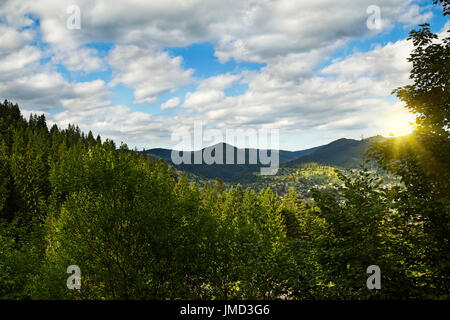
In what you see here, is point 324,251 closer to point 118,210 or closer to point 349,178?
point 349,178

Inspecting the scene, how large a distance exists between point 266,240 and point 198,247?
4106mm

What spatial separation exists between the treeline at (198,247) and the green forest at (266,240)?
55 millimetres

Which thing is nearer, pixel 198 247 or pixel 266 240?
pixel 266 240

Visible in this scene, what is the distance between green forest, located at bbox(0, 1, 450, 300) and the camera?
8.88m

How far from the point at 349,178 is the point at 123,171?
12.3 metres

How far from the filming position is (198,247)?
16.2 m

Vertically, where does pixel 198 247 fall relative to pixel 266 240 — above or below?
below

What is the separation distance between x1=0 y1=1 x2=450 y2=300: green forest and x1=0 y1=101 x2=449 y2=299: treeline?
55 millimetres

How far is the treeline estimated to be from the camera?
350 inches

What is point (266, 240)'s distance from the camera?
611 inches

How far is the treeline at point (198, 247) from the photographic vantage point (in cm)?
889

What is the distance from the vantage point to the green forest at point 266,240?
29.1 feet
